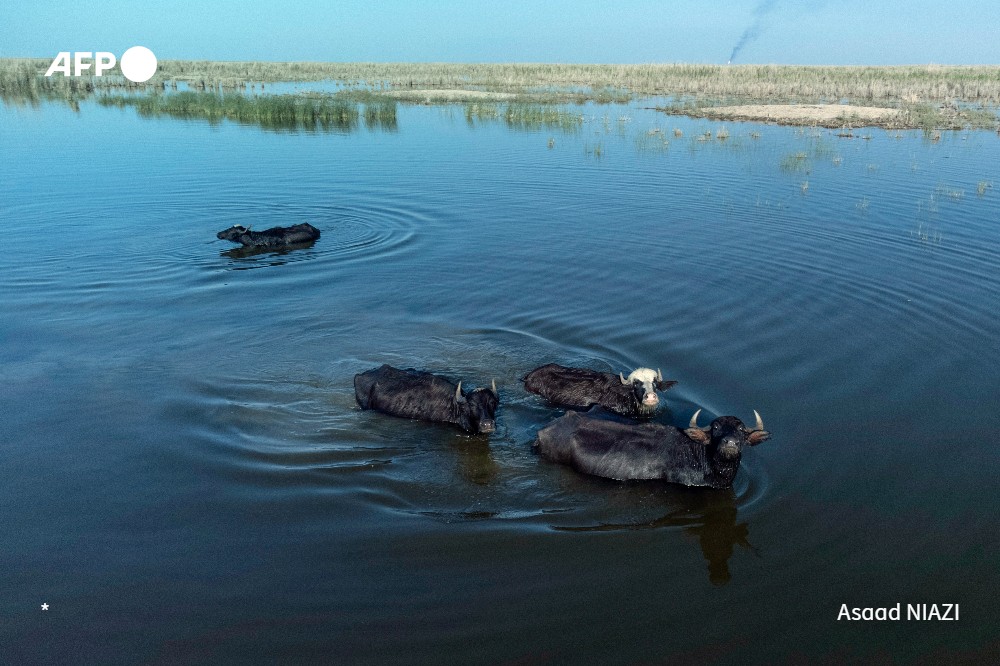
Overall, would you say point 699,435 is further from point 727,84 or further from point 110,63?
point 110,63

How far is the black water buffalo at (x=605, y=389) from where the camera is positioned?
9.63 meters

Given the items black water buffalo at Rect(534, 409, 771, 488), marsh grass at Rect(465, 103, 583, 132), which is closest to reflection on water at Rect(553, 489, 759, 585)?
black water buffalo at Rect(534, 409, 771, 488)

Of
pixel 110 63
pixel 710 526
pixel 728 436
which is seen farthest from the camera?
pixel 110 63

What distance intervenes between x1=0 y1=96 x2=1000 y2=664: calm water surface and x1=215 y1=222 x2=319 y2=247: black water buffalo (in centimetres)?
41

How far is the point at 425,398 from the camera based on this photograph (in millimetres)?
9570

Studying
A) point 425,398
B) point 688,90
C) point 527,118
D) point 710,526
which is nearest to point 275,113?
point 527,118

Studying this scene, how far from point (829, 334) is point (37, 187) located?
2427cm

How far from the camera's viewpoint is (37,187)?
24.0 m

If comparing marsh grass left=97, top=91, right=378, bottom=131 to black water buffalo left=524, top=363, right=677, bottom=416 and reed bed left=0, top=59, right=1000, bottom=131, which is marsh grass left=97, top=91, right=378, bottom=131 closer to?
reed bed left=0, top=59, right=1000, bottom=131

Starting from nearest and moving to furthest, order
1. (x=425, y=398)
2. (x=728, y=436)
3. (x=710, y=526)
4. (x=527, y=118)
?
(x=710, y=526) → (x=728, y=436) → (x=425, y=398) → (x=527, y=118)

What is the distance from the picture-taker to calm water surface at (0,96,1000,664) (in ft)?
20.6

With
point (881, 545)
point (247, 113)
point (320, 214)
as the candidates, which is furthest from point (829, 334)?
point (247, 113)

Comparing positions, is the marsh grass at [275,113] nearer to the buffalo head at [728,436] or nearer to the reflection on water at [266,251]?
the reflection on water at [266,251]

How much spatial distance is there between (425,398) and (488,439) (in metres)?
1.03
